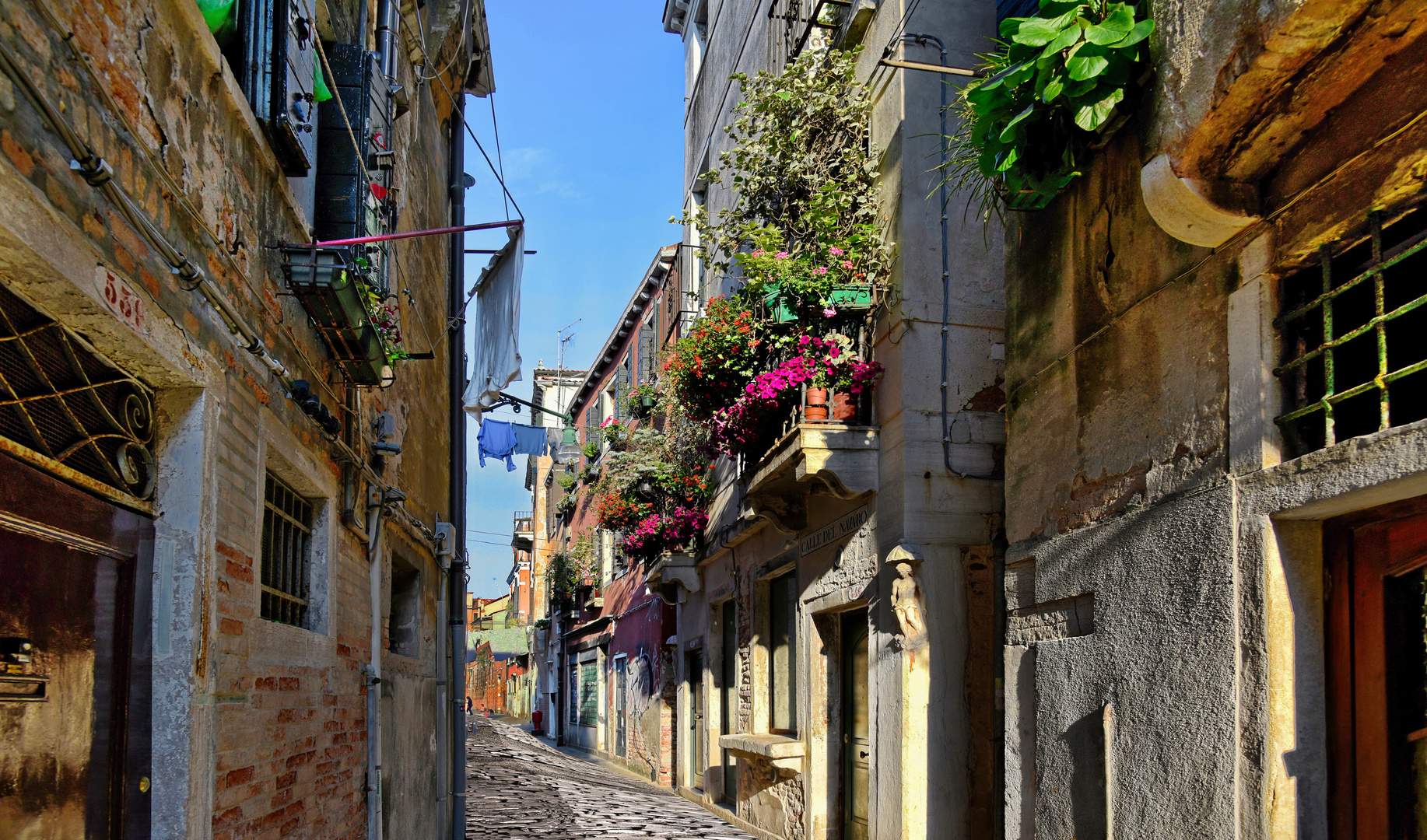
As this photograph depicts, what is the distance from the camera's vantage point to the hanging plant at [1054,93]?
4.12 meters

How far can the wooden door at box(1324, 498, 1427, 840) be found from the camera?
3336mm

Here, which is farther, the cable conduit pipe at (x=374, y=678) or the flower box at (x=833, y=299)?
the flower box at (x=833, y=299)

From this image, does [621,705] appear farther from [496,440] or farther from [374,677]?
[374,677]

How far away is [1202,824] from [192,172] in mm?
4156

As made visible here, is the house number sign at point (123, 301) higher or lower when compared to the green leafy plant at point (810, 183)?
lower

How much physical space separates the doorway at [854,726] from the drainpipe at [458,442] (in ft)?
14.0

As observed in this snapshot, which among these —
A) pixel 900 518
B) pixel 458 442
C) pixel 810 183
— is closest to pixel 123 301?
pixel 900 518

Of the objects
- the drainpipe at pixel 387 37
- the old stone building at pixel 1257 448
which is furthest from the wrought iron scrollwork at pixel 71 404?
the drainpipe at pixel 387 37

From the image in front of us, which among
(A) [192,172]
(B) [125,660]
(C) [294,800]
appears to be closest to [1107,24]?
(A) [192,172]

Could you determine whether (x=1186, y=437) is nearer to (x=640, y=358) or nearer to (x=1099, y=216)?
(x=1099, y=216)

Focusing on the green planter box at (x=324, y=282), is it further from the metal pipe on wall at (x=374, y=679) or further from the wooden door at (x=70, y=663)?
the metal pipe on wall at (x=374, y=679)

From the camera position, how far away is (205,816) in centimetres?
387

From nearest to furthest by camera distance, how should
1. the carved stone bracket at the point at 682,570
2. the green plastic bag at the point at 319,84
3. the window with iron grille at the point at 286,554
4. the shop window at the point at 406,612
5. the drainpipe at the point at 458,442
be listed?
1. the window with iron grille at the point at 286,554
2. the green plastic bag at the point at 319,84
3. the shop window at the point at 406,612
4. the drainpipe at the point at 458,442
5. the carved stone bracket at the point at 682,570

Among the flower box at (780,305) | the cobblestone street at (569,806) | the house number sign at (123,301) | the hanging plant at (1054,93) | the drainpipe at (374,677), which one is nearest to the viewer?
the house number sign at (123,301)
